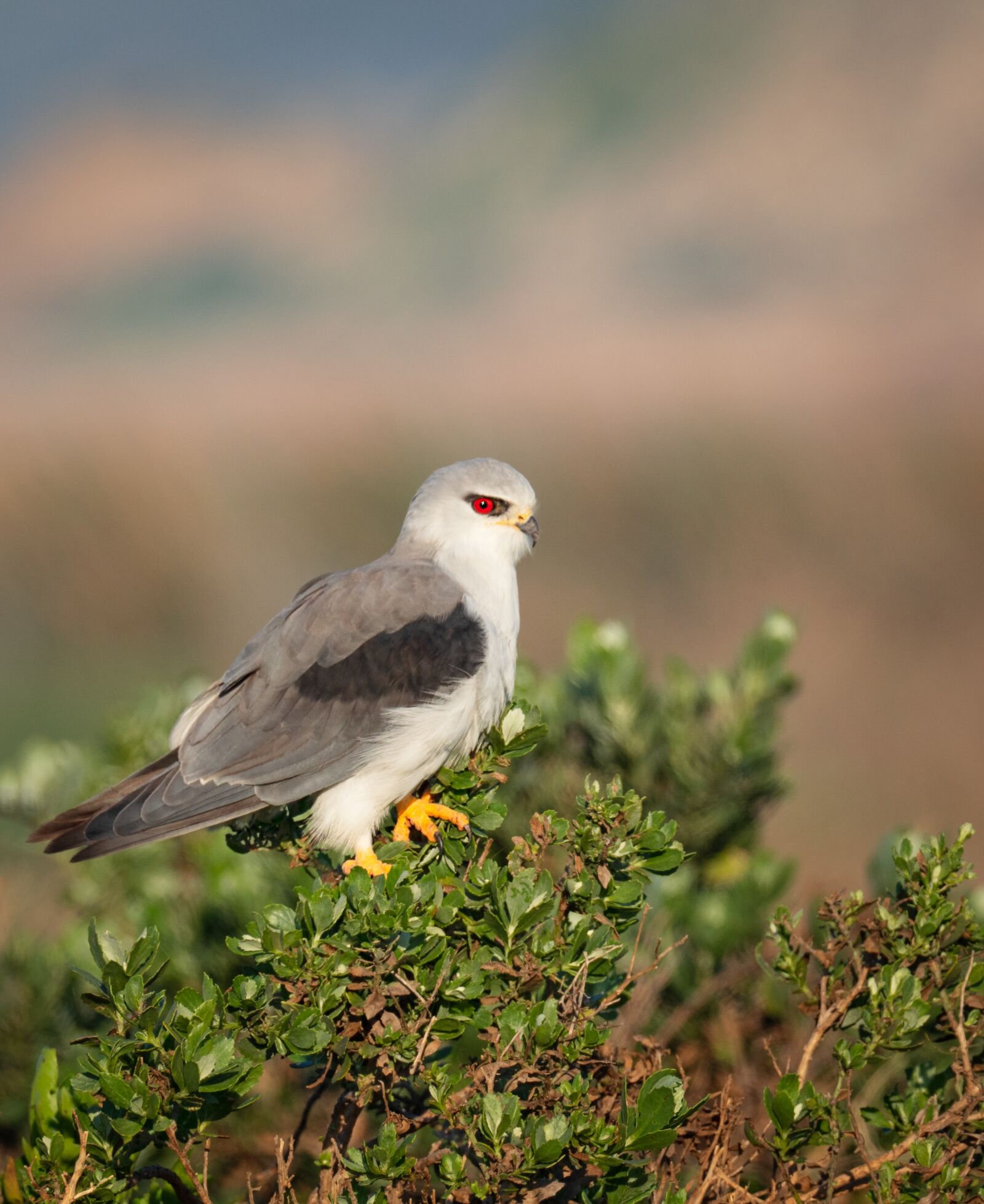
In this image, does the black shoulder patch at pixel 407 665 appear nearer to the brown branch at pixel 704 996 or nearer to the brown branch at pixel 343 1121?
the brown branch at pixel 343 1121

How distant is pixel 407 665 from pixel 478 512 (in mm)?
884

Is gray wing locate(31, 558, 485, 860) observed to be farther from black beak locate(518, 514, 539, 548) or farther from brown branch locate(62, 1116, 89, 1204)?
brown branch locate(62, 1116, 89, 1204)

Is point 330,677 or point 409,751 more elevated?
point 330,677

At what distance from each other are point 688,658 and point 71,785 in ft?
35.3

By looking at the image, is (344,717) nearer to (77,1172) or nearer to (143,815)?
(143,815)

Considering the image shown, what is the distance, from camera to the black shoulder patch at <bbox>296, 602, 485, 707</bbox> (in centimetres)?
430

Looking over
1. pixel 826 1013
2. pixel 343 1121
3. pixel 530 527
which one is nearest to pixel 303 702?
pixel 530 527

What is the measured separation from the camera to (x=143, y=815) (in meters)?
4.18

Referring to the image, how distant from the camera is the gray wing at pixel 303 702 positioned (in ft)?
13.8

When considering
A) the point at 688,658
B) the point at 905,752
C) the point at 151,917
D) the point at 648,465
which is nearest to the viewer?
the point at 151,917

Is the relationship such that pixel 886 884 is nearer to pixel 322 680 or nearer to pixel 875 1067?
pixel 875 1067

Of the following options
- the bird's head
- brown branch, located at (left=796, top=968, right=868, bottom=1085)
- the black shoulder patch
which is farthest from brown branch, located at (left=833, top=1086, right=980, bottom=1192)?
the bird's head

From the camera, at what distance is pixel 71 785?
648 centimetres

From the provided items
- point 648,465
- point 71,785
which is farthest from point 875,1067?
point 648,465
